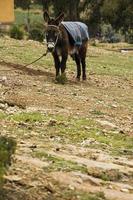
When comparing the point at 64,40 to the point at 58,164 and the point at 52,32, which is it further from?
the point at 58,164

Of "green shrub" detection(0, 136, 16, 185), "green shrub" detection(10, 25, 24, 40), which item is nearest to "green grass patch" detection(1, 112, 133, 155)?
"green shrub" detection(0, 136, 16, 185)

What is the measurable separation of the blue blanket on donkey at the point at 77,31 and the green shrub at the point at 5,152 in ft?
35.5

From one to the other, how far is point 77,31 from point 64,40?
1336 millimetres

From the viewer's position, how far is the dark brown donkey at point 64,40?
55.6ft

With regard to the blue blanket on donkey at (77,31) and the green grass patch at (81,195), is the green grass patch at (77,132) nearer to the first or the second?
the green grass patch at (81,195)

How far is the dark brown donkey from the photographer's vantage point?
1694 cm

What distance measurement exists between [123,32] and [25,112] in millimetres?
40634

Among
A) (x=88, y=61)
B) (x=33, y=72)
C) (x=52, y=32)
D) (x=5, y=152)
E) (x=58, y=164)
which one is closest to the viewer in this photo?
(x=5, y=152)

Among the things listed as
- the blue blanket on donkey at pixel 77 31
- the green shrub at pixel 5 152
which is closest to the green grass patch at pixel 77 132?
the green shrub at pixel 5 152

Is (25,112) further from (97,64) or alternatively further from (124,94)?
(97,64)

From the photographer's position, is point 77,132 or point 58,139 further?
point 77,132

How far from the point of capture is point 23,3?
56.5 metres

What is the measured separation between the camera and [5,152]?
7.02 metres


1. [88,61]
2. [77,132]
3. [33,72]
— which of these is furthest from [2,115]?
[88,61]
